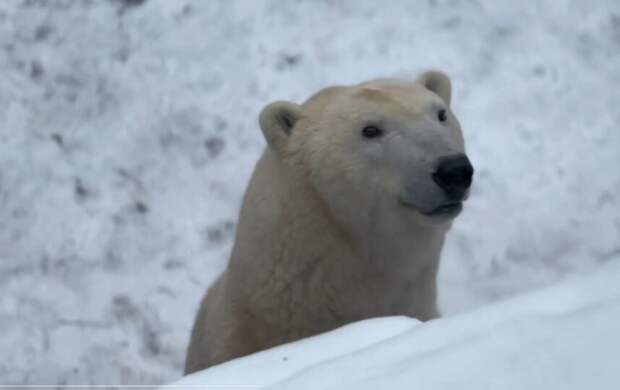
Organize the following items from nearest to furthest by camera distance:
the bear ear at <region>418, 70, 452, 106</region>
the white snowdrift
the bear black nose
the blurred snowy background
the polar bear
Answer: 1. the white snowdrift
2. the bear black nose
3. the polar bear
4. the bear ear at <region>418, 70, 452, 106</region>
5. the blurred snowy background

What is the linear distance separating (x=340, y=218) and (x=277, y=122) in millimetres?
470

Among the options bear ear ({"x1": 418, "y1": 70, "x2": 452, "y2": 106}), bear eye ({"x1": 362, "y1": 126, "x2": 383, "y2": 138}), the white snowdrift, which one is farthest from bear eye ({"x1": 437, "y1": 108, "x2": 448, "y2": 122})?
the white snowdrift

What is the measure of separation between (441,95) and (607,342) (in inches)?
94.9

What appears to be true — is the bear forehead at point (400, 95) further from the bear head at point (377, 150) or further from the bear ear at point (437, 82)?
the bear ear at point (437, 82)

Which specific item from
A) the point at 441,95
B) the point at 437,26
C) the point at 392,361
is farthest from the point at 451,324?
the point at 437,26

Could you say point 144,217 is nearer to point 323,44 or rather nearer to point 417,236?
point 323,44

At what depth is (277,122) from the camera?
13.0ft

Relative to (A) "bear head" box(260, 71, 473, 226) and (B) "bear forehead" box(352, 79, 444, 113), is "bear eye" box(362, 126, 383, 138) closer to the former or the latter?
(A) "bear head" box(260, 71, 473, 226)

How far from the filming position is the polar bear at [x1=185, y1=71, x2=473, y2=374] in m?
3.72

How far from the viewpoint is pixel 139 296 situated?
17.5ft

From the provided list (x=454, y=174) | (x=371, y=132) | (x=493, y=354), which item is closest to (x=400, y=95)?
(x=371, y=132)

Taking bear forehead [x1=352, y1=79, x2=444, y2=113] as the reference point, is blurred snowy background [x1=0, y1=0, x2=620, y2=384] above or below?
below

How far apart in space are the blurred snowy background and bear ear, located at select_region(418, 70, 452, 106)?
1405 mm

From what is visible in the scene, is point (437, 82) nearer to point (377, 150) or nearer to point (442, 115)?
point (442, 115)
